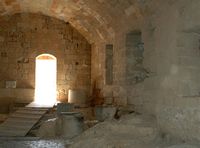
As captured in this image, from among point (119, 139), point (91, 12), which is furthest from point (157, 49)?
point (91, 12)

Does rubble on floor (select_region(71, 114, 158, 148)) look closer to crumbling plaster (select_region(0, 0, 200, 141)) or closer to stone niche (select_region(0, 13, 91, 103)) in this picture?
crumbling plaster (select_region(0, 0, 200, 141))

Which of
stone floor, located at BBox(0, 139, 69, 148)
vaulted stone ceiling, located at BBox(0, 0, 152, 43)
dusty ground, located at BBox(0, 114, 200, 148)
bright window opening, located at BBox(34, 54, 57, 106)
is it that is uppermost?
vaulted stone ceiling, located at BBox(0, 0, 152, 43)

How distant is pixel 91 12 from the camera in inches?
383

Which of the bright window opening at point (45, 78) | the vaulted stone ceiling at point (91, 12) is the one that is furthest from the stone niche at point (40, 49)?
the vaulted stone ceiling at point (91, 12)

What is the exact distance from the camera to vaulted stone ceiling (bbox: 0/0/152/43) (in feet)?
25.8

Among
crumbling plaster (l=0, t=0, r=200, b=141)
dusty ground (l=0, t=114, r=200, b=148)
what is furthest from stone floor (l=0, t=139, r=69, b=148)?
crumbling plaster (l=0, t=0, r=200, b=141)

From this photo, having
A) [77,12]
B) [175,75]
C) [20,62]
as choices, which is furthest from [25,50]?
[175,75]

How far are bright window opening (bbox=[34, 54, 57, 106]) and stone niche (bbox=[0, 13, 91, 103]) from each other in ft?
0.81

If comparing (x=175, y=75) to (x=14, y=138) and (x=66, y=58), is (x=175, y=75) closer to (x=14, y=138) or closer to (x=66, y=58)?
(x=14, y=138)

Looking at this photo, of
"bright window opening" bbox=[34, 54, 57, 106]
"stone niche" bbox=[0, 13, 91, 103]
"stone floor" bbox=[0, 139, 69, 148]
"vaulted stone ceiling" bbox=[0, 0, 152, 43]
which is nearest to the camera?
"stone floor" bbox=[0, 139, 69, 148]

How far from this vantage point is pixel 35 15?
12617 mm

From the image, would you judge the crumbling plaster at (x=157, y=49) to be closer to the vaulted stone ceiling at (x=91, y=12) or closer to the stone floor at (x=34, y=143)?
the vaulted stone ceiling at (x=91, y=12)

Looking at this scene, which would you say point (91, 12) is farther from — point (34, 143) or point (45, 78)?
point (45, 78)

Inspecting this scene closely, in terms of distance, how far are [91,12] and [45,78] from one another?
15.8 feet
